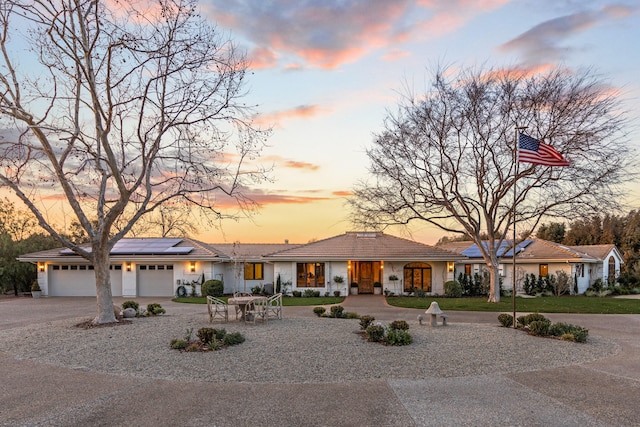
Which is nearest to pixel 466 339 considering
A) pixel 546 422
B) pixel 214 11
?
pixel 546 422

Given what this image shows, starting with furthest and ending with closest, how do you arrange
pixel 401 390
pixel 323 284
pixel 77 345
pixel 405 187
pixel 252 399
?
pixel 323 284 → pixel 405 187 → pixel 77 345 → pixel 401 390 → pixel 252 399

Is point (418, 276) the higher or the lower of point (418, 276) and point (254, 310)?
the lower

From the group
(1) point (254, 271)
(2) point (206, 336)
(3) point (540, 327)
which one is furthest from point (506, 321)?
(1) point (254, 271)

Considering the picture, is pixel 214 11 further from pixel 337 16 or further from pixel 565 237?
pixel 565 237

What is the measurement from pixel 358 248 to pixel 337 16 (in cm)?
1716

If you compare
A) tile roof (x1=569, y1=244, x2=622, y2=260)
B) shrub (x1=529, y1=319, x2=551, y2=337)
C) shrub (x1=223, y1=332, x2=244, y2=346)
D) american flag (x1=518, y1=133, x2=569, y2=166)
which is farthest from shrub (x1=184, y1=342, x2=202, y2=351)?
tile roof (x1=569, y1=244, x2=622, y2=260)

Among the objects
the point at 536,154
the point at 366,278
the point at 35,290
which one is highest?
the point at 536,154

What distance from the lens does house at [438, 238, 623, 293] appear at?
2770 centimetres

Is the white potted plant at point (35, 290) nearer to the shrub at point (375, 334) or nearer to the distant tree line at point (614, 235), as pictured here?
the shrub at point (375, 334)

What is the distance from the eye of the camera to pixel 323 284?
85.6ft

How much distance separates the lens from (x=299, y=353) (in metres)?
9.07

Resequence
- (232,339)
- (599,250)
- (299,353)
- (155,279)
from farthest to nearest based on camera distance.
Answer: (599,250)
(155,279)
(232,339)
(299,353)

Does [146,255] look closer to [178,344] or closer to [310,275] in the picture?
[310,275]

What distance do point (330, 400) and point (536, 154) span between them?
9.99 meters
